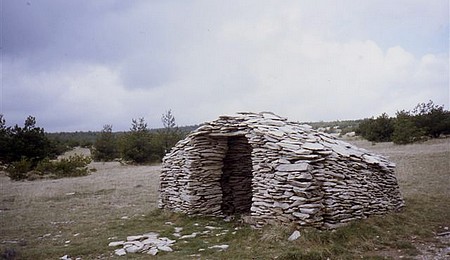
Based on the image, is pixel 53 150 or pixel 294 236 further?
pixel 53 150

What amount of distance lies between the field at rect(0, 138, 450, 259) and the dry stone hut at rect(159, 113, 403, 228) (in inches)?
16.5

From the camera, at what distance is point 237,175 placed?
40.0ft

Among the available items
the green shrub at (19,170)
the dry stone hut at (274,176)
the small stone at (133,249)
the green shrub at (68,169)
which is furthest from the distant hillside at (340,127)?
the small stone at (133,249)

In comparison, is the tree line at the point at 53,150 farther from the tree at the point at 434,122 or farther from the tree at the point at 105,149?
the tree at the point at 434,122

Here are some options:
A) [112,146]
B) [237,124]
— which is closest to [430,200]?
[237,124]

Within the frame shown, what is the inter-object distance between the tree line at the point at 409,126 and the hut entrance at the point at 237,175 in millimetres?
17387

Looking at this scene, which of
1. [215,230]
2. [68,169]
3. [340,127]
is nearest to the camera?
[215,230]

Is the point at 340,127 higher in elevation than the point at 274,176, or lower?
higher

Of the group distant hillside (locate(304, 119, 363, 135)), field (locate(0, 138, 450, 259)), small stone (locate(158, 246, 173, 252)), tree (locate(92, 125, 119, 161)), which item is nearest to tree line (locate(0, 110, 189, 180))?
tree (locate(92, 125, 119, 161))

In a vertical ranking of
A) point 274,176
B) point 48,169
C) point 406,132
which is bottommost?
point 274,176

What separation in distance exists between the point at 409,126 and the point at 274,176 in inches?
807

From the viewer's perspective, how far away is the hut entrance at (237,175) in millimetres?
12000

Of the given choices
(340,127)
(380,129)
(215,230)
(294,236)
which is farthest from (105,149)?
(340,127)

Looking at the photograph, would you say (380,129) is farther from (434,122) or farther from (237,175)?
(237,175)
